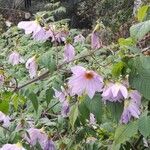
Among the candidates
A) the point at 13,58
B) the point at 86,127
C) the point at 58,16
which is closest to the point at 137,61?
the point at 86,127

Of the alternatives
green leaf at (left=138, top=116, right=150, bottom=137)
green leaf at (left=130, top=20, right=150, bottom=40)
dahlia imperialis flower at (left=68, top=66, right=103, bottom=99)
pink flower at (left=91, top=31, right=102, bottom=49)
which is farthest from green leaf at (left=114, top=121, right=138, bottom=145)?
pink flower at (left=91, top=31, right=102, bottom=49)

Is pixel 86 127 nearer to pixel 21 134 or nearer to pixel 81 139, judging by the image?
pixel 81 139

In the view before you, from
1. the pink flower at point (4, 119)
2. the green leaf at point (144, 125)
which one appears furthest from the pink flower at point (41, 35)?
the green leaf at point (144, 125)

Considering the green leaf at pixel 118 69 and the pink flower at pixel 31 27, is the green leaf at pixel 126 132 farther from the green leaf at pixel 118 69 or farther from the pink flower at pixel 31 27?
the pink flower at pixel 31 27

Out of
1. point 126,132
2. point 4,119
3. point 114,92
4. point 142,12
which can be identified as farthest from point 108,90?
point 4,119

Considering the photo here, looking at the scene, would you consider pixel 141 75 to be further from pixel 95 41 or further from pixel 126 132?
pixel 95 41

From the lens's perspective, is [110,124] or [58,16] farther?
[58,16]
